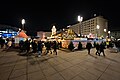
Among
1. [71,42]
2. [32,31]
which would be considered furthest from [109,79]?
[32,31]

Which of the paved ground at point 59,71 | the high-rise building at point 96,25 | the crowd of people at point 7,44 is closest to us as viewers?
the paved ground at point 59,71

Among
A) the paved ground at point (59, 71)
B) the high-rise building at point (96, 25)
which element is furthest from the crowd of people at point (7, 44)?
the high-rise building at point (96, 25)

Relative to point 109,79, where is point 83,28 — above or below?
above

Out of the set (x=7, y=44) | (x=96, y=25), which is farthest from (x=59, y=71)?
(x=96, y=25)

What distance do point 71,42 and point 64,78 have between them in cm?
1211

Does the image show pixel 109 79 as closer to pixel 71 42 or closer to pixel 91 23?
pixel 71 42

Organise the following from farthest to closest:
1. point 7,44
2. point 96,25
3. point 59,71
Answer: point 96,25
point 7,44
point 59,71

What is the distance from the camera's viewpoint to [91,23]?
4080 inches

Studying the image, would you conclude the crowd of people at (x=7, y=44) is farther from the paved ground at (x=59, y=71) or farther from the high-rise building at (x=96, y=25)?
the high-rise building at (x=96, y=25)

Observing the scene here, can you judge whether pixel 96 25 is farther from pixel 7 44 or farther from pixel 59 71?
pixel 59 71

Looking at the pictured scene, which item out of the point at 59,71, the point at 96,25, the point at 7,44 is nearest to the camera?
the point at 59,71

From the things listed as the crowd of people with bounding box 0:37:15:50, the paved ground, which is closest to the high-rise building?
the crowd of people with bounding box 0:37:15:50

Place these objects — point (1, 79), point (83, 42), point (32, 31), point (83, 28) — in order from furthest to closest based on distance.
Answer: point (83, 28)
point (32, 31)
point (83, 42)
point (1, 79)

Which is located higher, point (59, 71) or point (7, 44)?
point (7, 44)
